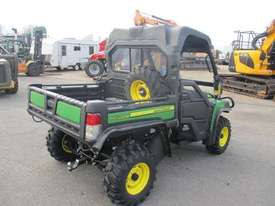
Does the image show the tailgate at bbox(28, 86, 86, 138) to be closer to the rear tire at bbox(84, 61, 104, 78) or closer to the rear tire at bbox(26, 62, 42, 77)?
the rear tire at bbox(84, 61, 104, 78)

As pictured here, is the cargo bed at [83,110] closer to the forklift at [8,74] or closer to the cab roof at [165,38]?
the cab roof at [165,38]

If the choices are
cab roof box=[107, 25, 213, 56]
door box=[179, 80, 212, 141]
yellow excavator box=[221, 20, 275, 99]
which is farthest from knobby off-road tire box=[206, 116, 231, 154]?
yellow excavator box=[221, 20, 275, 99]

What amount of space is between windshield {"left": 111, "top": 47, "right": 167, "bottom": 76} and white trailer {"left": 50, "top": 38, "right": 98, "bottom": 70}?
17.9m

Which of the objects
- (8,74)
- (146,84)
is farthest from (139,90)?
(8,74)

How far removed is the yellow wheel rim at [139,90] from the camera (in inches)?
175

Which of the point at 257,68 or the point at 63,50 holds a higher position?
the point at 63,50

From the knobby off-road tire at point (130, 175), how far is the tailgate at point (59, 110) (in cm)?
53

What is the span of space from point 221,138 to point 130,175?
2303mm

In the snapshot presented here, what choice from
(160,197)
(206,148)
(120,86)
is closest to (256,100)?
(206,148)

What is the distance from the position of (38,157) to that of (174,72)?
8.35ft

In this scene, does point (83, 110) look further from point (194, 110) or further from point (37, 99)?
point (194, 110)

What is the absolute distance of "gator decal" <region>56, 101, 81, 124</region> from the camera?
349cm

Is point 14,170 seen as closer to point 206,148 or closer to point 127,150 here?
point 127,150

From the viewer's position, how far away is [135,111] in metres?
3.68
